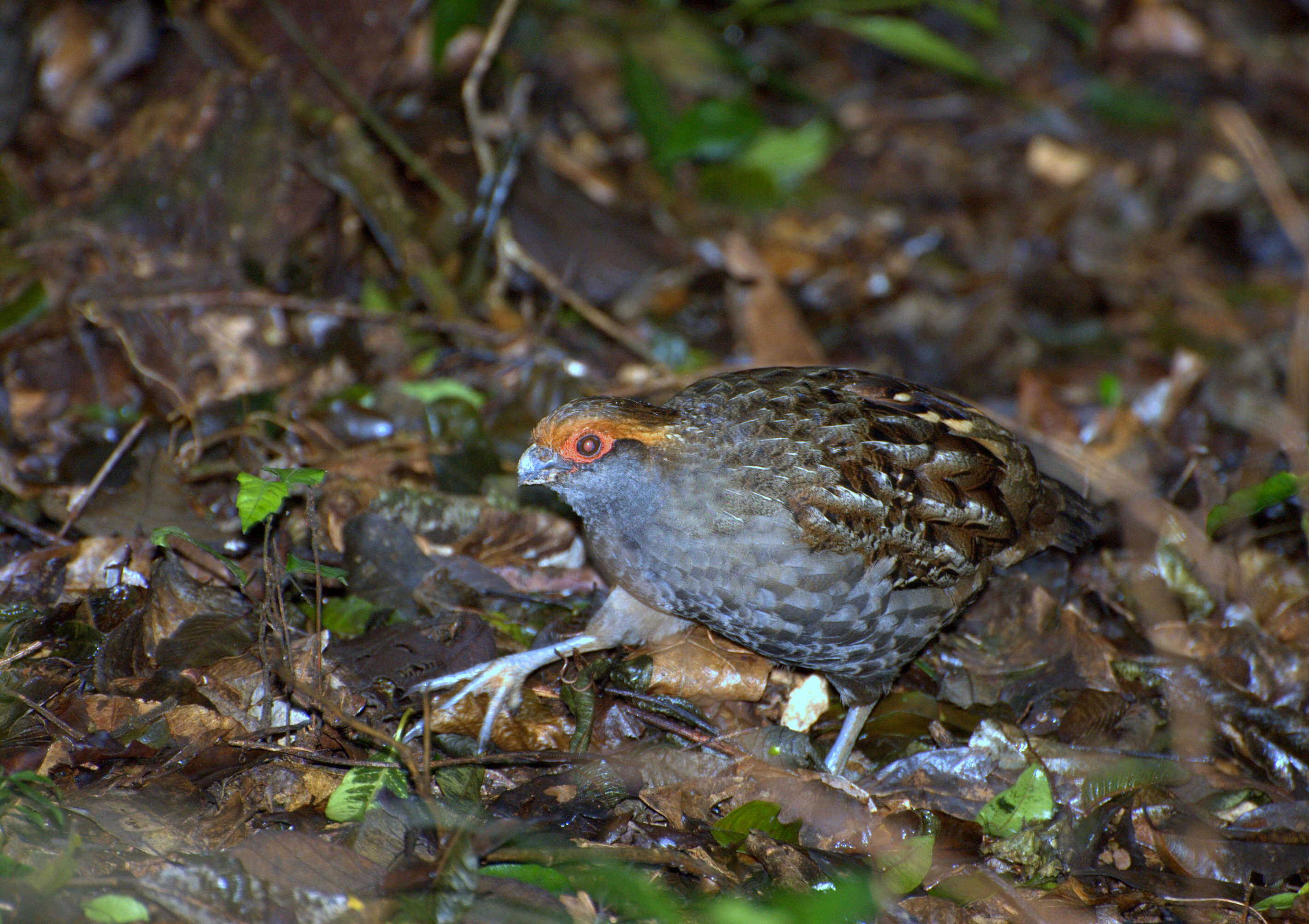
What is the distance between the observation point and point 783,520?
385 centimetres

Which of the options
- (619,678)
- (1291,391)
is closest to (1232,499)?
(1291,391)

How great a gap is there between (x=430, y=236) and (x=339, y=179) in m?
0.61

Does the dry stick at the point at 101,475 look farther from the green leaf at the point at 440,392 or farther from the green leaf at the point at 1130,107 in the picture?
the green leaf at the point at 1130,107

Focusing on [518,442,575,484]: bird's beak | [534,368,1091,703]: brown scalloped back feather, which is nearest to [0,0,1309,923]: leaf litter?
[534,368,1091,703]: brown scalloped back feather

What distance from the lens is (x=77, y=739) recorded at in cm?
354

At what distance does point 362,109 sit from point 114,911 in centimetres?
463

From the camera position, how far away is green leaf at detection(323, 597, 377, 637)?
170 inches

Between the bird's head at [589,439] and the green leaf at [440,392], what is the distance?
1.41m

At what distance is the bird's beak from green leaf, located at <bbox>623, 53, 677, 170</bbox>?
4205 mm

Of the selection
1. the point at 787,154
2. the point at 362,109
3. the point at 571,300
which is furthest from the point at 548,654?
the point at 787,154

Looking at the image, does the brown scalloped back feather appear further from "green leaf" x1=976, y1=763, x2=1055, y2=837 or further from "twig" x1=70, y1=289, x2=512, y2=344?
"twig" x1=70, y1=289, x2=512, y2=344

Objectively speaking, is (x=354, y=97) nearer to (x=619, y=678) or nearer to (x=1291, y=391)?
(x=619, y=678)

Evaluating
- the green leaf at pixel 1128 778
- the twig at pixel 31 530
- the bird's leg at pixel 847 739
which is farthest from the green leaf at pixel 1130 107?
the twig at pixel 31 530

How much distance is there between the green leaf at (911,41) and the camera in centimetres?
847
